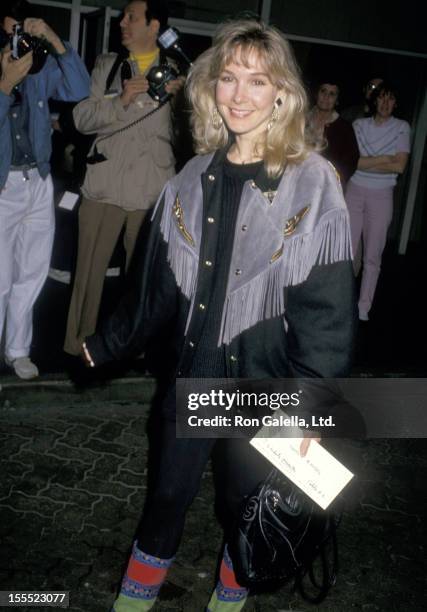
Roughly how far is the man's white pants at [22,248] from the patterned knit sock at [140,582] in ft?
8.33

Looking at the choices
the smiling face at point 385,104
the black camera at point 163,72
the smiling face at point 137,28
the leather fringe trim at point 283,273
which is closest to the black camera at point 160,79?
the black camera at point 163,72

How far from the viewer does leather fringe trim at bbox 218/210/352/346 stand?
2.46m

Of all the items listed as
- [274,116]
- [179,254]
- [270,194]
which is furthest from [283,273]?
[274,116]

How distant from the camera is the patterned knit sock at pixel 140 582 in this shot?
9.64ft

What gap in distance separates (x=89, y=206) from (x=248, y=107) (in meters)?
2.89

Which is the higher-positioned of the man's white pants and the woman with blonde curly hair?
the woman with blonde curly hair

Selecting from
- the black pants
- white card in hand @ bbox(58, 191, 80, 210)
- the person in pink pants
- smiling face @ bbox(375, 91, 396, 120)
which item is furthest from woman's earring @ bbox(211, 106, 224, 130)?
smiling face @ bbox(375, 91, 396, 120)

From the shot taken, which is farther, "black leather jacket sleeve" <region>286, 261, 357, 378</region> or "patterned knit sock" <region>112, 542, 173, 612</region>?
"patterned knit sock" <region>112, 542, 173, 612</region>

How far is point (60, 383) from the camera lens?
5160mm

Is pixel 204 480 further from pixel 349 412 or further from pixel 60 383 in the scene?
pixel 349 412

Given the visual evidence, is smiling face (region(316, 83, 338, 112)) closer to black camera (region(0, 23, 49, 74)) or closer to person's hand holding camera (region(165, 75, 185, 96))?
person's hand holding camera (region(165, 75, 185, 96))

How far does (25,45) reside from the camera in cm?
449

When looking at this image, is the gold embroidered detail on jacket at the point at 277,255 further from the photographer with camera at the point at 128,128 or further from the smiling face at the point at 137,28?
the smiling face at the point at 137,28

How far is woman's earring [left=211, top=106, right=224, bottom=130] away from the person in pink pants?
14.7 feet
